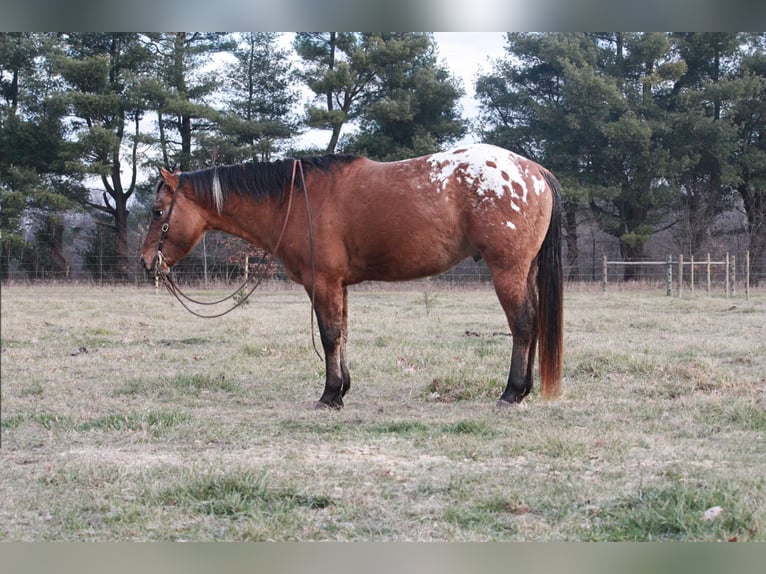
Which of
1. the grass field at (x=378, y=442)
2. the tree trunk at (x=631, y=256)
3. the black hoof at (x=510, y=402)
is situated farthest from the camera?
the tree trunk at (x=631, y=256)

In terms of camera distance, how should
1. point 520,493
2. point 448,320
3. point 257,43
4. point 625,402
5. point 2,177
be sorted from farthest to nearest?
1. point 257,43
2. point 2,177
3. point 448,320
4. point 625,402
5. point 520,493

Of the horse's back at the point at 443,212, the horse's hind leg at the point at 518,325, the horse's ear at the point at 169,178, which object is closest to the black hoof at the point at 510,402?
the horse's hind leg at the point at 518,325

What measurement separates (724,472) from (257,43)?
21528 mm

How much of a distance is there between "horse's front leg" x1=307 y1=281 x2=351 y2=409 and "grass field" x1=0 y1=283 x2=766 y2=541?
0.27 metres

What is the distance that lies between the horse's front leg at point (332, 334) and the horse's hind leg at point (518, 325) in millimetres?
1278

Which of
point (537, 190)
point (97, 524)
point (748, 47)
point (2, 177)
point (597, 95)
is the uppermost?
point (748, 47)

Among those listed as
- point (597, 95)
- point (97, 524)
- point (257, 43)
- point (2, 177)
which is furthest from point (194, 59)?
point (97, 524)

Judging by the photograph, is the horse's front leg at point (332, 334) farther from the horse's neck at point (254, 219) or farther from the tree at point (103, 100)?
the tree at point (103, 100)

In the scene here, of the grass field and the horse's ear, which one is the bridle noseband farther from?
the grass field

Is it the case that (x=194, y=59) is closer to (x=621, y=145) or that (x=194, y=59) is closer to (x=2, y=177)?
(x=2, y=177)

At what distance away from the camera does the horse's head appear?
5871mm

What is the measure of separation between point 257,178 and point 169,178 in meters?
0.71

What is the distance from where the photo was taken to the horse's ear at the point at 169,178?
5.81 metres

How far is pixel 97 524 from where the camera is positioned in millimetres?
3020
